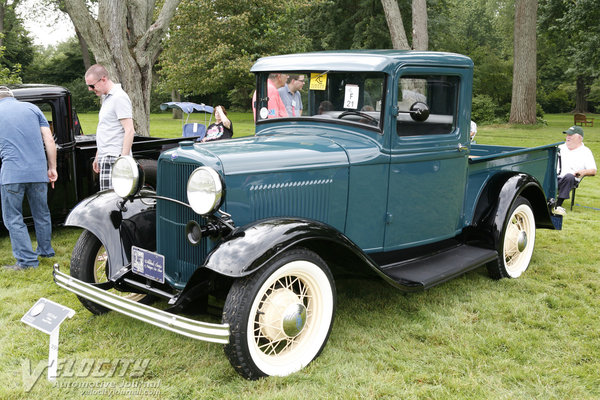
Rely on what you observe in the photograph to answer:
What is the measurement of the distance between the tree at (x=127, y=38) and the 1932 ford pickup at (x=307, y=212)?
5.16 metres

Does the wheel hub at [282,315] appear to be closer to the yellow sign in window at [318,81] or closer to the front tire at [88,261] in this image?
the front tire at [88,261]

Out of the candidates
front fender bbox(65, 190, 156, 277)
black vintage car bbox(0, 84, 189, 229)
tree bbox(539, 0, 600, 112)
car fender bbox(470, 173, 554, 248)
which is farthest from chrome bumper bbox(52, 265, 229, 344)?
tree bbox(539, 0, 600, 112)

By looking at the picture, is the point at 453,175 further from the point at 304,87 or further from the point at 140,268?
the point at 140,268

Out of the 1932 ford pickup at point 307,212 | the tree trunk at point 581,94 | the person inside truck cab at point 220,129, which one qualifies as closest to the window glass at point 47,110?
the person inside truck cab at point 220,129

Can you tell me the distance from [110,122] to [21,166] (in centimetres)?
91

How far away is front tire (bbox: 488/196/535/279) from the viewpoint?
4.79 meters

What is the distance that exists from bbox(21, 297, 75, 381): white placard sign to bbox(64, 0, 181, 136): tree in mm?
6574

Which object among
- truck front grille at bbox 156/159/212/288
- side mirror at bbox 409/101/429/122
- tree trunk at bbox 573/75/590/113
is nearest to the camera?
truck front grille at bbox 156/159/212/288

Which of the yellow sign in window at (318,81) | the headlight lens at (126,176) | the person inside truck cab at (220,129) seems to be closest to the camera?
the headlight lens at (126,176)

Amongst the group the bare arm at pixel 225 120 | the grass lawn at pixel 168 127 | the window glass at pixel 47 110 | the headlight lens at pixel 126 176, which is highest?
the window glass at pixel 47 110

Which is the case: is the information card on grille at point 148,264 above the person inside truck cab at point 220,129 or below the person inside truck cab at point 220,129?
below

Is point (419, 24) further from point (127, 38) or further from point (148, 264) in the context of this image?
point (148, 264)

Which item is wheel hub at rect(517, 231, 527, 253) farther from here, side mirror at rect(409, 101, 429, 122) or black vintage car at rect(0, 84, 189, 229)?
black vintage car at rect(0, 84, 189, 229)

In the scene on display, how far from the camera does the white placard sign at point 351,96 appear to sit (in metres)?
3.99
